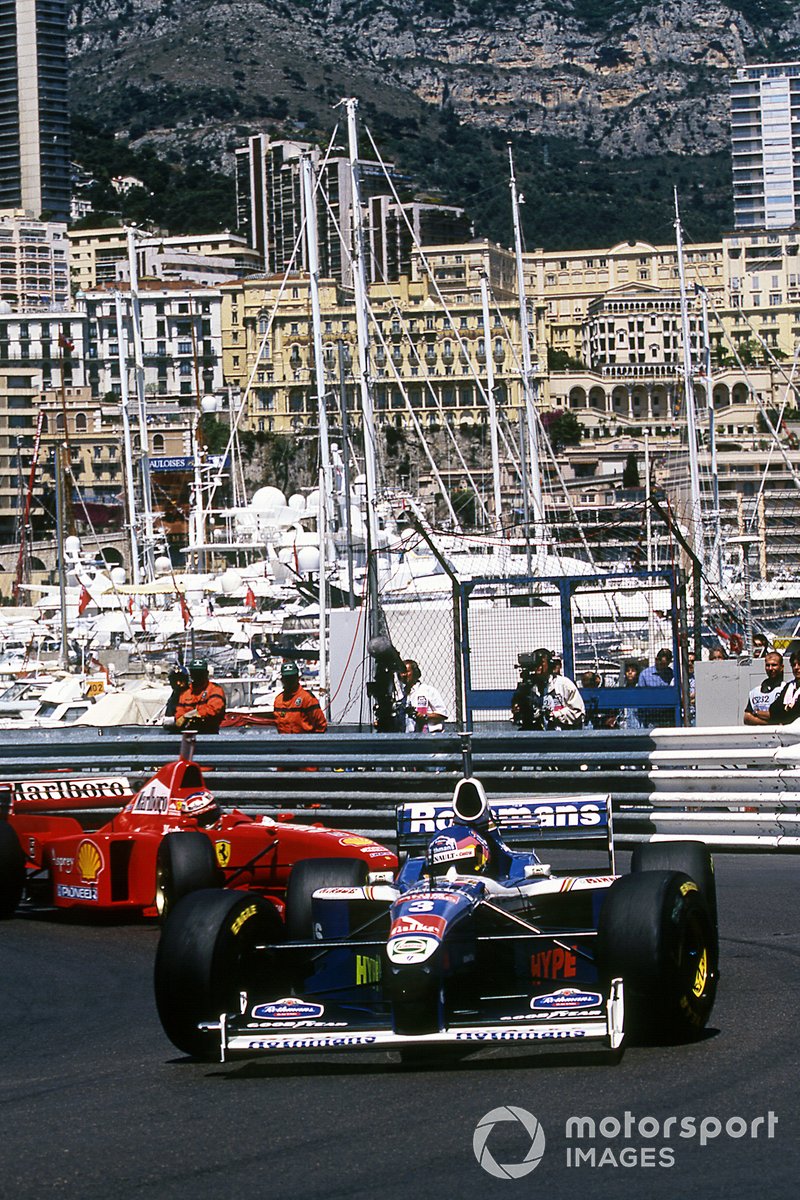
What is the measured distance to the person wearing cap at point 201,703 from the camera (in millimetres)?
14258

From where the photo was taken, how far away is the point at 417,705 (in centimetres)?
1747

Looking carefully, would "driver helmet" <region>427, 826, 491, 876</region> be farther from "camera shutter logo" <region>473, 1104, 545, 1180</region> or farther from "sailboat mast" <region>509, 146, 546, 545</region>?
"sailboat mast" <region>509, 146, 546, 545</region>

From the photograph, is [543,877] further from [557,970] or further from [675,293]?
[675,293]

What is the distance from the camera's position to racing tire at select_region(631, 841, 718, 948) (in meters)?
8.42

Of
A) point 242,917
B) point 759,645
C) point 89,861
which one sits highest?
point 759,645

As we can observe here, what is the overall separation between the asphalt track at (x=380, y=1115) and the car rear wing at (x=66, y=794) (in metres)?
4.24

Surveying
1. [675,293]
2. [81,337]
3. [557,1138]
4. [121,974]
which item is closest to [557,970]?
[557,1138]

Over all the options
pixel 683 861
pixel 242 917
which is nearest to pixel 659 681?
pixel 683 861

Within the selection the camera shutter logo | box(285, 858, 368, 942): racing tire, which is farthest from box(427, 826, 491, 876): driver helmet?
the camera shutter logo

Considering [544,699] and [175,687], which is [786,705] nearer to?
[544,699]

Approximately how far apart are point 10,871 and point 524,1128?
6370 mm

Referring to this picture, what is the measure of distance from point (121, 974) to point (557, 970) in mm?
3059

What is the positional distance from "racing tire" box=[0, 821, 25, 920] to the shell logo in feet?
1.60

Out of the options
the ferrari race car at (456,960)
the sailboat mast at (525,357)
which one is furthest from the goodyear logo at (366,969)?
the sailboat mast at (525,357)
